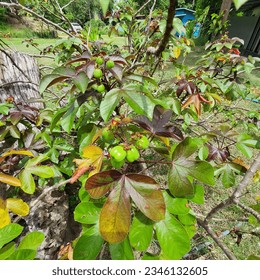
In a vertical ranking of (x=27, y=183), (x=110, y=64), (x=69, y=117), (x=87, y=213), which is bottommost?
(x=27, y=183)

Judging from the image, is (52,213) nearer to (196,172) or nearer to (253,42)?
(196,172)

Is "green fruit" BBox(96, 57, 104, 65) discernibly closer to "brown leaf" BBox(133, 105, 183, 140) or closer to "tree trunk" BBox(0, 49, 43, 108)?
"brown leaf" BBox(133, 105, 183, 140)

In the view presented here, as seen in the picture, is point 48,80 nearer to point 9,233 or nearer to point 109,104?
point 109,104

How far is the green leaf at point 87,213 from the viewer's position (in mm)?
768

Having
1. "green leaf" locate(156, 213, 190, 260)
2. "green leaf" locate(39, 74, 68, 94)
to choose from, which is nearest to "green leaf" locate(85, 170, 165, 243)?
"green leaf" locate(156, 213, 190, 260)

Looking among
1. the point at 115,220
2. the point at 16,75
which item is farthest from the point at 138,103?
the point at 16,75

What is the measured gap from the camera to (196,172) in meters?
0.76

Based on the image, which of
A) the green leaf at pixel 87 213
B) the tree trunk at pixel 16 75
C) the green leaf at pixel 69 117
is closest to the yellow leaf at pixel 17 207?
the green leaf at pixel 87 213

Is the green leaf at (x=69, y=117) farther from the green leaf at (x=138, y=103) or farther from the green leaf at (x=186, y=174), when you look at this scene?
the green leaf at (x=186, y=174)

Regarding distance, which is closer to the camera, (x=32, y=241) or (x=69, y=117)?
(x=32, y=241)

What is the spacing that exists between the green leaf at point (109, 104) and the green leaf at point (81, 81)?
0.37ft

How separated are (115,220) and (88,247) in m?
0.16

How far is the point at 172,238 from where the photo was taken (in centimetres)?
70

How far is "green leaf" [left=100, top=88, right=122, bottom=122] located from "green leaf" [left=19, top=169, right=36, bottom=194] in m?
0.55
